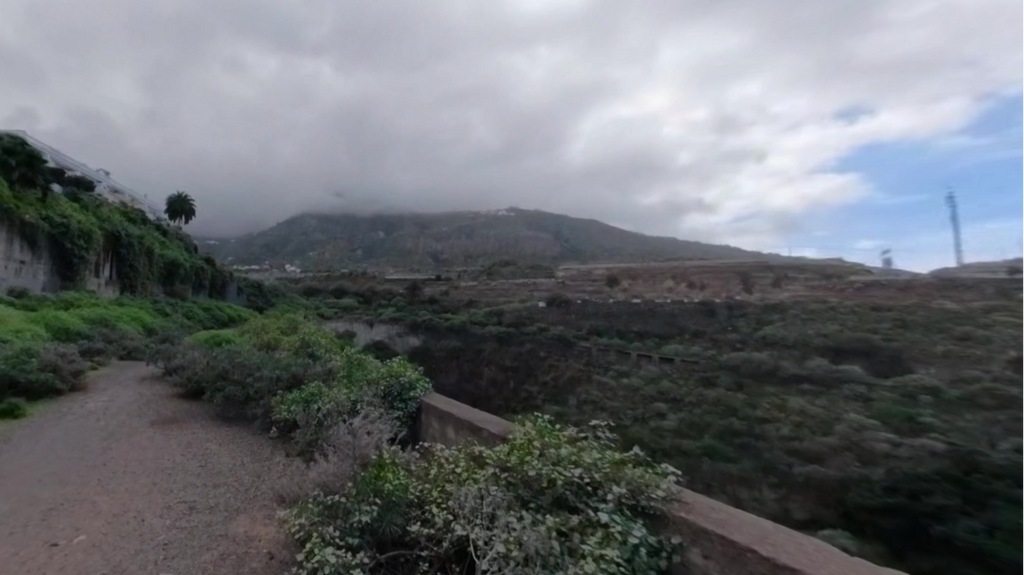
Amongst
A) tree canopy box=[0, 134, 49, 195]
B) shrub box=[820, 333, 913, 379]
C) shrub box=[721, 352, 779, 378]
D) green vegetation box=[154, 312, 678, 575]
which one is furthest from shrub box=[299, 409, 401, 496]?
tree canopy box=[0, 134, 49, 195]

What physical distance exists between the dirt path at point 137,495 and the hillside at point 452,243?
6464 millimetres

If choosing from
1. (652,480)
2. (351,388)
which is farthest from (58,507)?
(652,480)

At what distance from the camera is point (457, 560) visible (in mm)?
3576

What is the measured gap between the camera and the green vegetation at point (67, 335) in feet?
31.3

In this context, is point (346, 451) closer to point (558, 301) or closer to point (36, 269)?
point (558, 301)

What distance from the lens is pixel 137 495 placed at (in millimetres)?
5426

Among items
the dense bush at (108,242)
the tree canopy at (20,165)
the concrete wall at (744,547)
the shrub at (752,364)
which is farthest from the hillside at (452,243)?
the tree canopy at (20,165)

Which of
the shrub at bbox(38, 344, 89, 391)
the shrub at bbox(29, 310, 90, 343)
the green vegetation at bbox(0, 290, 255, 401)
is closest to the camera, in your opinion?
the green vegetation at bbox(0, 290, 255, 401)

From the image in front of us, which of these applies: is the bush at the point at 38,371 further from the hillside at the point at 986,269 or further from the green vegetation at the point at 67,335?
the hillside at the point at 986,269

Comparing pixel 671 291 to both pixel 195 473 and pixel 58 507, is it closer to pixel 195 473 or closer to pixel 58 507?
pixel 195 473

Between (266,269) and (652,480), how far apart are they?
54758mm

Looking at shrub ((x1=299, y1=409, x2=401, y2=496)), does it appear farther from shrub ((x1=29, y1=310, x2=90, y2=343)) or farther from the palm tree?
the palm tree

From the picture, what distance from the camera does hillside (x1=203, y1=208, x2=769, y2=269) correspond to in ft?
49.8

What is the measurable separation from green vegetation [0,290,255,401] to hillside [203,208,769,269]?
9.10 meters
